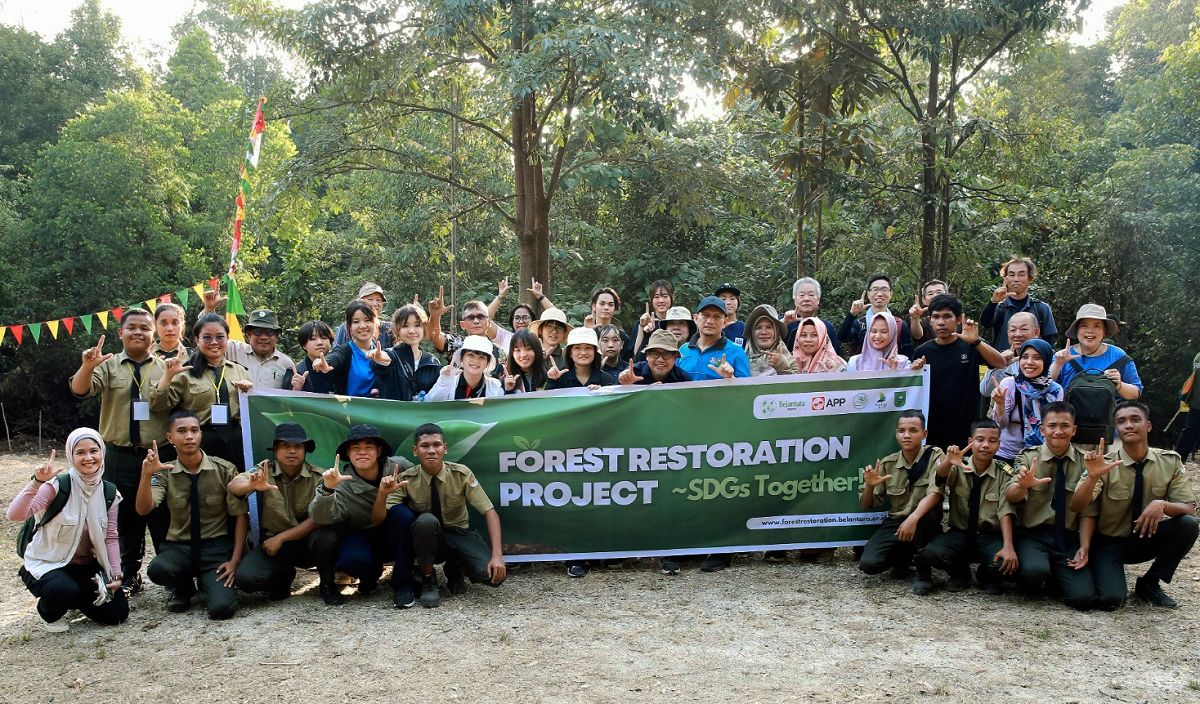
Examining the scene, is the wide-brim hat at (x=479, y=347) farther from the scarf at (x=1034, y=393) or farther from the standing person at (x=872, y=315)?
the scarf at (x=1034, y=393)

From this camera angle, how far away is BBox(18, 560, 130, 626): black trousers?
16.4 ft

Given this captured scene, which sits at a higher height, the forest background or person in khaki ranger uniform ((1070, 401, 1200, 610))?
the forest background

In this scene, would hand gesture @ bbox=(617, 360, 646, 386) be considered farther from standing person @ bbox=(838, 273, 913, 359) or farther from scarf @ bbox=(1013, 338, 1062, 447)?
scarf @ bbox=(1013, 338, 1062, 447)

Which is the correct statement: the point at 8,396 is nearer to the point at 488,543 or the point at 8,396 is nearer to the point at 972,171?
the point at 488,543

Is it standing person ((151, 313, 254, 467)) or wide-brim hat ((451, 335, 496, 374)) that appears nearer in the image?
standing person ((151, 313, 254, 467))

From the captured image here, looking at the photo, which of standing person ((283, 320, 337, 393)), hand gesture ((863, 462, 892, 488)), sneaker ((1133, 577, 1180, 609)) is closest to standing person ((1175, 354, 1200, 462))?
sneaker ((1133, 577, 1180, 609))

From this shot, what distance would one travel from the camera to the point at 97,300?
1445 cm

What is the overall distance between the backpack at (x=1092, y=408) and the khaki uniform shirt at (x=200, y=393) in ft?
16.7

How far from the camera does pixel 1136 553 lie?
17.6 feet

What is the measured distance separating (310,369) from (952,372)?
4.19 meters

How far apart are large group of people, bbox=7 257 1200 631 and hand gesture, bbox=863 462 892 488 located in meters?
0.01

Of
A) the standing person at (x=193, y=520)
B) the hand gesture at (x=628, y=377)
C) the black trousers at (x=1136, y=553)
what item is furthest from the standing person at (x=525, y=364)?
the black trousers at (x=1136, y=553)

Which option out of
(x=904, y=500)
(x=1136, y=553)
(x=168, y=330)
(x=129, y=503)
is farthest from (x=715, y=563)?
(x=168, y=330)

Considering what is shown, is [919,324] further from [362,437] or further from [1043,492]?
[362,437]
